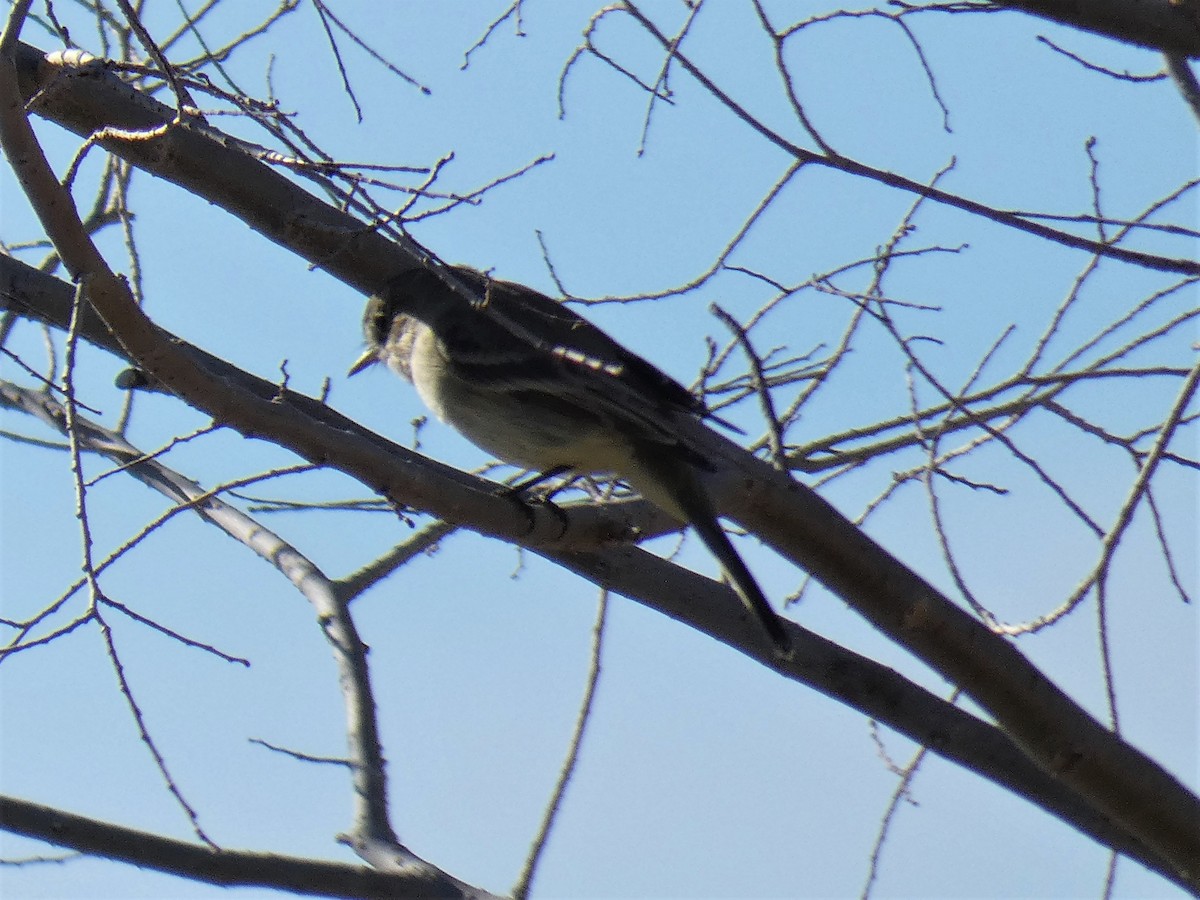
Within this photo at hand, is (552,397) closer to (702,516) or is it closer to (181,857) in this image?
(702,516)

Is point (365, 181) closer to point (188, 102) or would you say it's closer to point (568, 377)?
point (188, 102)

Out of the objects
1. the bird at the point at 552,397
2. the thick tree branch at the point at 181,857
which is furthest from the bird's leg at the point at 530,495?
the thick tree branch at the point at 181,857

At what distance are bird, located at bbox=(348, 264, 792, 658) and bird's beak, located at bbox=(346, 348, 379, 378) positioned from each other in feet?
0.87

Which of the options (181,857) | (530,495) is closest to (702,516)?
(530,495)

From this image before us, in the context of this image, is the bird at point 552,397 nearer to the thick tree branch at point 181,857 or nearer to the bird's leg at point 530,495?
the bird's leg at point 530,495

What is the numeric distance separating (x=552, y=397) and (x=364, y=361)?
1.46 metres

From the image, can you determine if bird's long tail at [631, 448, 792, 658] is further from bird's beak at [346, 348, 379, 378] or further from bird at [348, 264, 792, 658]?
bird's beak at [346, 348, 379, 378]

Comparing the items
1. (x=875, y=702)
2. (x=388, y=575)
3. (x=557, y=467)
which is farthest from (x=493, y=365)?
(x=875, y=702)

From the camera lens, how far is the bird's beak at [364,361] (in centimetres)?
568

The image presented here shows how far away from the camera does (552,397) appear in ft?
14.8

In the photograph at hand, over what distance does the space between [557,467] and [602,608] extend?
828 mm

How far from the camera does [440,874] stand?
2852 millimetres

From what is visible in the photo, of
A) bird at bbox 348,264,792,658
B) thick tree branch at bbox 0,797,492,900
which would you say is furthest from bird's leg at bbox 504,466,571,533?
thick tree branch at bbox 0,797,492,900

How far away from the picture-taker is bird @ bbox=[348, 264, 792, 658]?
383 cm
